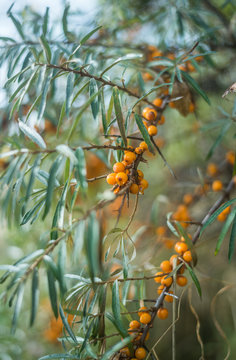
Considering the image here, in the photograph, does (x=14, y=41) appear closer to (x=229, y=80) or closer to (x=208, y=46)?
(x=208, y=46)

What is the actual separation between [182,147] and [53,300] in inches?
62.0

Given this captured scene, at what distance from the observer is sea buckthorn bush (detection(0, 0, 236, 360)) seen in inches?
21.9

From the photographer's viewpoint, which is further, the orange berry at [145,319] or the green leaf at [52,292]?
the orange berry at [145,319]

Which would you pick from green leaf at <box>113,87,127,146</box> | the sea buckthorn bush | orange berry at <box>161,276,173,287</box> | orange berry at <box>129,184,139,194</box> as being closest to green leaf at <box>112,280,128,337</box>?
the sea buckthorn bush

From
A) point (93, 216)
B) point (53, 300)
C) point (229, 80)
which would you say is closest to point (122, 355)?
point (53, 300)

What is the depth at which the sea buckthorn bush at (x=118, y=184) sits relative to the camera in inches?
21.9

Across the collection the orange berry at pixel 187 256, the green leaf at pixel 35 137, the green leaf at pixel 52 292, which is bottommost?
the orange berry at pixel 187 256

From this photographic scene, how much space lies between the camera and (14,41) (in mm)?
894

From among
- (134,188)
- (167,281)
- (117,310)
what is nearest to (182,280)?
(167,281)

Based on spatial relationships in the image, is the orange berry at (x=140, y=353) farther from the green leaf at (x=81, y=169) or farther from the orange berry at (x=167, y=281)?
the green leaf at (x=81, y=169)

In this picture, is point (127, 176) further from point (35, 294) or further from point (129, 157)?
point (35, 294)

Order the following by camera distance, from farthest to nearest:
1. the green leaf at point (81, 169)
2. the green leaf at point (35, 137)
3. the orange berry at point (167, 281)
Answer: the orange berry at point (167, 281), the green leaf at point (35, 137), the green leaf at point (81, 169)

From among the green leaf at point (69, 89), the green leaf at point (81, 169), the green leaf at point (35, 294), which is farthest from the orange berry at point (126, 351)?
the green leaf at point (69, 89)

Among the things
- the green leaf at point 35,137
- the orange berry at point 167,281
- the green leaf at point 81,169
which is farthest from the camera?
the orange berry at point 167,281
